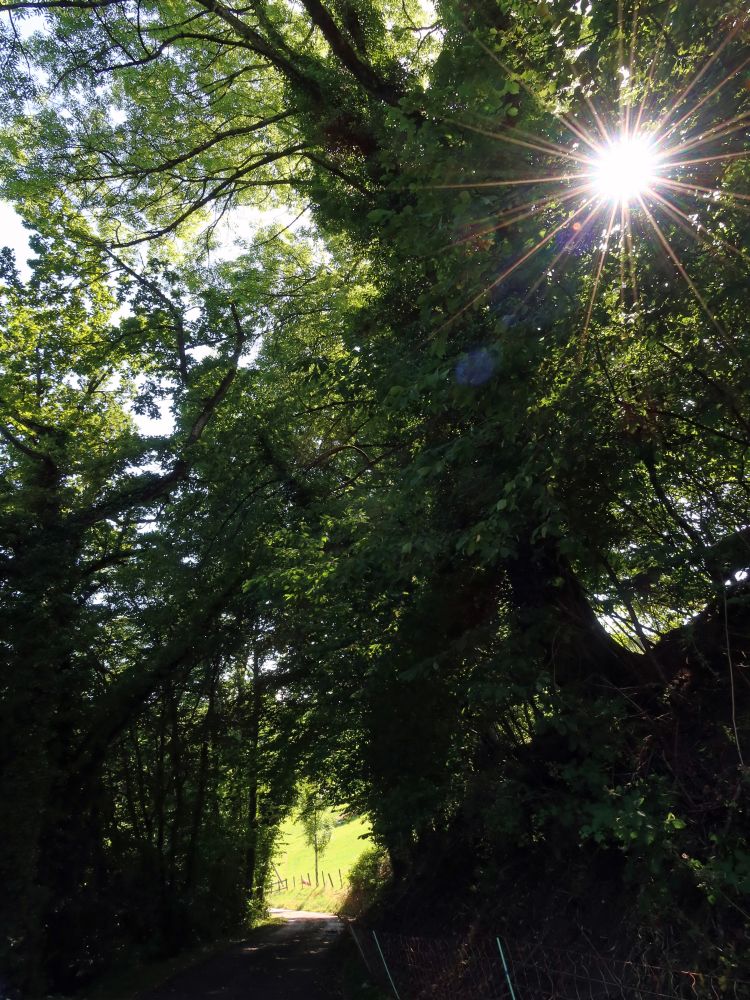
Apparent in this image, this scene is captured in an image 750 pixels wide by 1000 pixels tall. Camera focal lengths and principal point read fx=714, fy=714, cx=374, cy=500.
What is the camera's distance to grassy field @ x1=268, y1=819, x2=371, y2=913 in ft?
109

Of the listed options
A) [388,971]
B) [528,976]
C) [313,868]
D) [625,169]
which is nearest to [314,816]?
[388,971]

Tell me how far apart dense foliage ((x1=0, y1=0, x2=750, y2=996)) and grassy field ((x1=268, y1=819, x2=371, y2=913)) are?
15617mm

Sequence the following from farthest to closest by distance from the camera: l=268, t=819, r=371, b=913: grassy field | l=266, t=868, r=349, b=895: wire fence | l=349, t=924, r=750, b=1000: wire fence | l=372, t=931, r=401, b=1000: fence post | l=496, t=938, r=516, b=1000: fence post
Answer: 1. l=266, t=868, r=349, b=895: wire fence
2. l=268, t=819, r=371, b=913: grassy field
3. l=372, t=931, r=401, b=1000: fence post
4. l=496, t=938, r=516, b=1000: fence post
5. l=349, t=924, r=750, b=1000: wire fence

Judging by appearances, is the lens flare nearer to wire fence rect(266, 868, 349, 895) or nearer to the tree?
the tree

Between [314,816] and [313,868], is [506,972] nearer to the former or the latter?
[314,816]

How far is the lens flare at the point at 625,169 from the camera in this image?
540cm

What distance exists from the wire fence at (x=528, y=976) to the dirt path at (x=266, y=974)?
4.40 metres

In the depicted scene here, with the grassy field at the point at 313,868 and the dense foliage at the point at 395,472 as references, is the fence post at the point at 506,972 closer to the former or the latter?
the dense foliage at the point at 395,472

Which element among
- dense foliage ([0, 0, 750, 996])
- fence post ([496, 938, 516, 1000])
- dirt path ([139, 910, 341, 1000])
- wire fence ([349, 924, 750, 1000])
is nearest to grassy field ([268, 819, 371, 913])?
dirt path ([139, 910, 341, 1000])

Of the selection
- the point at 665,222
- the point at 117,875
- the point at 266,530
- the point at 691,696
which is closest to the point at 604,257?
the point at 665,222

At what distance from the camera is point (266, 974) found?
14.3m

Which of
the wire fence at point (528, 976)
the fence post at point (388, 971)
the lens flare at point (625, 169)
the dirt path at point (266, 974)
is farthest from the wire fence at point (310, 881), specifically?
the lens flare at point (625, 169)

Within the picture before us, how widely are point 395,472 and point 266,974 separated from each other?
11141 mm

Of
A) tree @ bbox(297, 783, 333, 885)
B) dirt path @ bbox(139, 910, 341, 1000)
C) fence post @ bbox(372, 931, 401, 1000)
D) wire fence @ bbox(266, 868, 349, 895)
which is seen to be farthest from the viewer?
wire fence @ bbox(266, 868, 349, 895)
